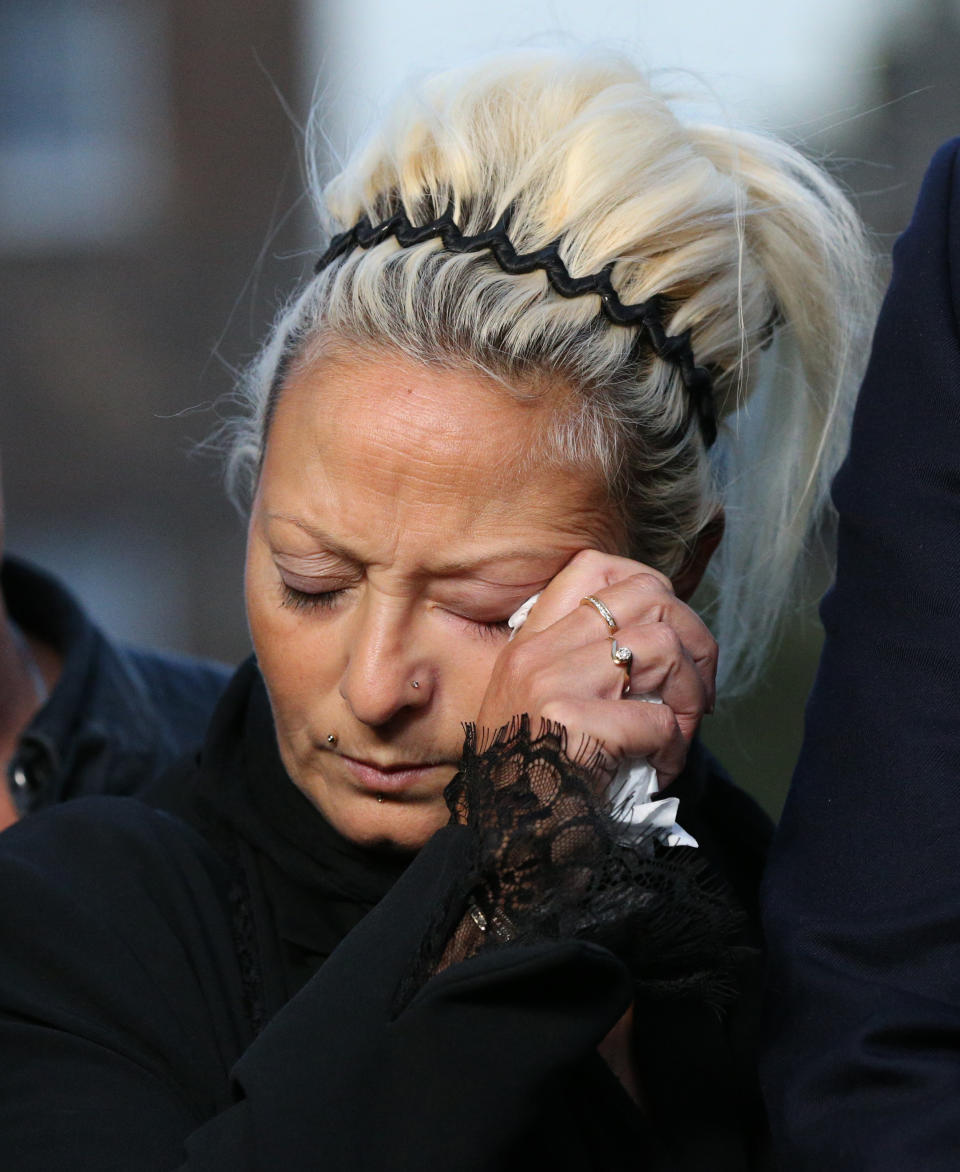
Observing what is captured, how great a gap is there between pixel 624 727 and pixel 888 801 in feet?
1.09

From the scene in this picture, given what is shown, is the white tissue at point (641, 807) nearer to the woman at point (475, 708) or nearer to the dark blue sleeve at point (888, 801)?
the woman at point (475, 708)

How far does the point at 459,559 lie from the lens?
2166mm

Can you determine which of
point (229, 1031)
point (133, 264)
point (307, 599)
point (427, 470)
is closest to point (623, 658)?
point (427, 470)

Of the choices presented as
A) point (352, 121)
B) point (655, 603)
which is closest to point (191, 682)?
point (352, 121)

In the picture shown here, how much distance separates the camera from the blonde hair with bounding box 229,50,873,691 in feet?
7.50

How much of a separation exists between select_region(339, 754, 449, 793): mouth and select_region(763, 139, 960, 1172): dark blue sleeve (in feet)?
1.70

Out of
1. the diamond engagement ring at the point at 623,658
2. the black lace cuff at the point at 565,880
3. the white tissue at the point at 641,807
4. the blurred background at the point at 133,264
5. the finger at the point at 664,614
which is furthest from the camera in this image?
the blurred background at the point at 133,264

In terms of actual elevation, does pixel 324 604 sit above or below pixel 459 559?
below

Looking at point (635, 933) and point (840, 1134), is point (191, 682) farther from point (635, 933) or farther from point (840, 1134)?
point (840, 1134)

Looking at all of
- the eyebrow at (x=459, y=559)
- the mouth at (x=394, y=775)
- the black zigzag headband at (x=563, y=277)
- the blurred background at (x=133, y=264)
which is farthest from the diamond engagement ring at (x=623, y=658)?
the blurred background at (x=133, y=264)

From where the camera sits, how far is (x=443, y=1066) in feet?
5.42

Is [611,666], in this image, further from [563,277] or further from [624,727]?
[563,277]

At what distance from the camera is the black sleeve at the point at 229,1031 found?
1654 mm

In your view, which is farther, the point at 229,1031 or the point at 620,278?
the point at 620,278
